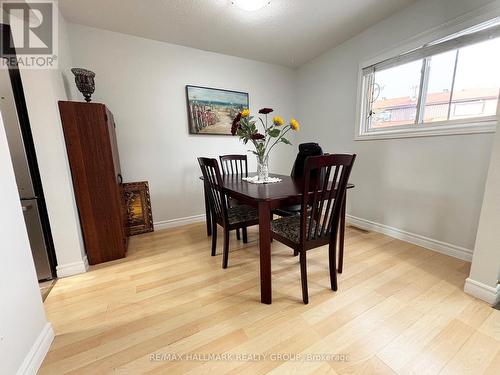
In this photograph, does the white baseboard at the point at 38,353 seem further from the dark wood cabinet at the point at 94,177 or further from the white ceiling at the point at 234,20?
the white ceiling at the point at 234,20

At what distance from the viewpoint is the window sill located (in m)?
1.63

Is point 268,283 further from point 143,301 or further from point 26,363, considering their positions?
point 26,363

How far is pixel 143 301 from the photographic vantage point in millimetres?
1430

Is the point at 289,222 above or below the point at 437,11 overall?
below

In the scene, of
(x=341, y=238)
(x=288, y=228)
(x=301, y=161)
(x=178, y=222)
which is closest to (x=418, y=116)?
(x=301, y=161)

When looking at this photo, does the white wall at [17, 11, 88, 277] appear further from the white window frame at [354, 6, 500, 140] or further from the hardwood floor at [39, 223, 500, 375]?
the white window frame at [354, 6, 500, 140]

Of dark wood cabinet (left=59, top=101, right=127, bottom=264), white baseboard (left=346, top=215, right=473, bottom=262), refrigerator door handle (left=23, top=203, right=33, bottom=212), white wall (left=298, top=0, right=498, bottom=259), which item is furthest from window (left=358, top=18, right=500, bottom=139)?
refrigerator door handle (left=23, top=203, right=33, bottom=212)

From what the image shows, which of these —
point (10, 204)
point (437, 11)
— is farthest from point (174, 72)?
point (437, 11)

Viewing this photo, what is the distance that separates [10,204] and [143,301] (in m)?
0.94

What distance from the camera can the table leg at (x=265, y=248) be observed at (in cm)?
126

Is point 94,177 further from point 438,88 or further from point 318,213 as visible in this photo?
point 438,88

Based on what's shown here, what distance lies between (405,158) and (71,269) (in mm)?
3354

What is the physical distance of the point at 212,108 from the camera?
2.85 metres

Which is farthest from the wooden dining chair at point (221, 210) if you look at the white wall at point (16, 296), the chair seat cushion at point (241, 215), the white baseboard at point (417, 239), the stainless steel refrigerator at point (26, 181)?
the white baseboard at point (417, 239)
